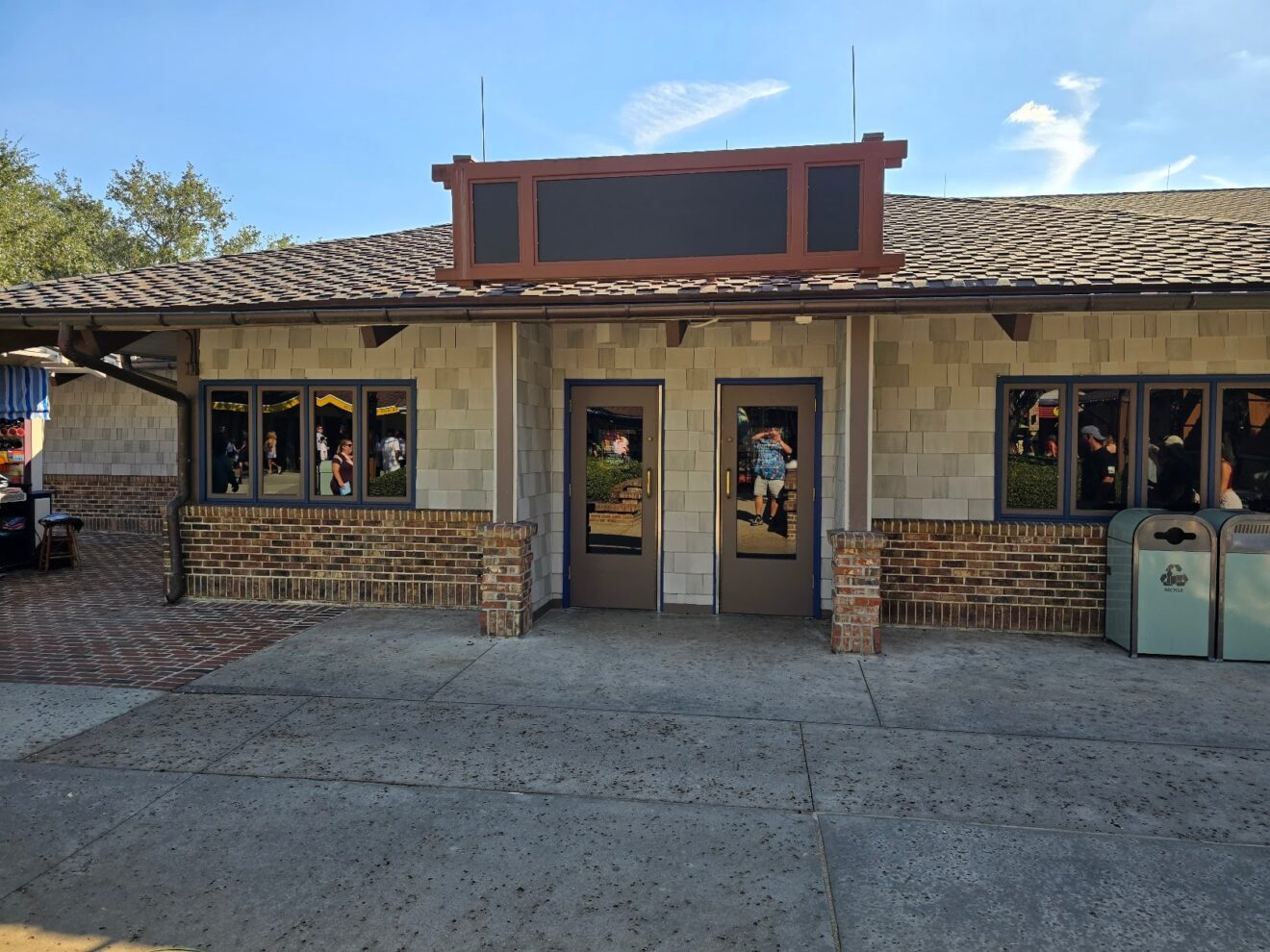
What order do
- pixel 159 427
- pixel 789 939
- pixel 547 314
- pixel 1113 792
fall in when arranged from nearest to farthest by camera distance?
pixel 789 939 → pixel 1113 792 → pixel 547 314 → pixel 159 427

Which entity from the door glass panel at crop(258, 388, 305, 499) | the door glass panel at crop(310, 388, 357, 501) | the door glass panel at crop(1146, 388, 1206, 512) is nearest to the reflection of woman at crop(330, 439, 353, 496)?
the door glass panel at crop(310, 388, 357, 501)

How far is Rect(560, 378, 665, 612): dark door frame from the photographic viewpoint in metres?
8.50

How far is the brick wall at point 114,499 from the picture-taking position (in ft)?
49.2

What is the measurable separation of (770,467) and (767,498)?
0.31m

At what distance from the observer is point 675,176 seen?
7309 mm

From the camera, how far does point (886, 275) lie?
7.22 metres

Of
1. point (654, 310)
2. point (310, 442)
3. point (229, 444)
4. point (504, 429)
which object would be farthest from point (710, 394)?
point (229, 444)

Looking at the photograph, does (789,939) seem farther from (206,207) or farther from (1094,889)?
(206,207)

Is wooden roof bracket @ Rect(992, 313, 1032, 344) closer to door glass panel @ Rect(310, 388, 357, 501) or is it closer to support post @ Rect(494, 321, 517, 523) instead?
support post @ Rect(494, 321, 517, 523)

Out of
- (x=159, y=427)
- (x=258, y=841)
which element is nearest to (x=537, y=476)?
(x=258, y=841)

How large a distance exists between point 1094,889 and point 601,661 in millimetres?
4004

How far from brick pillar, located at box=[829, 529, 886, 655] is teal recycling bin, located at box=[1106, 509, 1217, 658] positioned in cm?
207

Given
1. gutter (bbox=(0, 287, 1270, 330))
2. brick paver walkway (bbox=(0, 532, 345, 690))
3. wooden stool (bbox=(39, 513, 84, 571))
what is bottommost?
brick paver walkway (bbox=(0, 532, 345, 690))

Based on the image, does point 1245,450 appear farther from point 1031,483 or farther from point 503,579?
point 503,579
